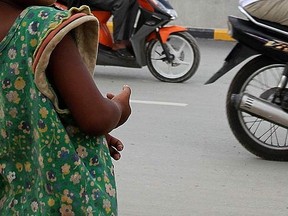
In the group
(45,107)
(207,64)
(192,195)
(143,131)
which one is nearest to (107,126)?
(45,107)

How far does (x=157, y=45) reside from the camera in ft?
31.2

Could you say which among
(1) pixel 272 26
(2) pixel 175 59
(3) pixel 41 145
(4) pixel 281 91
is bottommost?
(2) pixel 175 59

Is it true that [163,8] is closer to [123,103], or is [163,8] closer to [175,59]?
[175,59]

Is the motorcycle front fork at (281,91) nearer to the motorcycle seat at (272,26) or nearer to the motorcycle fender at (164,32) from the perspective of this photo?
the motorcycle seat at (272,26)

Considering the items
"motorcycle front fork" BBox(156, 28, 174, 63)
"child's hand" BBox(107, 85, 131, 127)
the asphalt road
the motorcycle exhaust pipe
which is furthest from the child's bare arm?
"motorcycle front fork" BBox(156, 28, 174, 63)

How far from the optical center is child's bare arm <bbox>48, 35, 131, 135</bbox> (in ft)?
7.06

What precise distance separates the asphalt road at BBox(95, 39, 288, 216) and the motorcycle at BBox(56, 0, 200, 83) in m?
0.70

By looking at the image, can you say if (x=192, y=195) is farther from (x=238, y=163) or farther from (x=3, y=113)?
(x=3, y=113)

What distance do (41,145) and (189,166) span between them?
3.95m

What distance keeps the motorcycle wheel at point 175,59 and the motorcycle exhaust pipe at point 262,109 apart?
354 centimetres

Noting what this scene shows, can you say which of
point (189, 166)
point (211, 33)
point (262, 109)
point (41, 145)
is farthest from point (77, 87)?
point (211, 33)

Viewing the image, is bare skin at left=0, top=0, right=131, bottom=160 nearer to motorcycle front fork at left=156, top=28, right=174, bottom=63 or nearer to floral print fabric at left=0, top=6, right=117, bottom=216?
floral print fabric at left=0, top=6, right=117, bottom=216

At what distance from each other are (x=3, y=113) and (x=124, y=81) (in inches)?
284

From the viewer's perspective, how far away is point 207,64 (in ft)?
35.7
